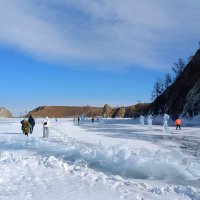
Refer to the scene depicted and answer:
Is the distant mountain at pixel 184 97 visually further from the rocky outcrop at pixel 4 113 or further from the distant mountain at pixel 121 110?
the rocky outcrop at pixel 4 113

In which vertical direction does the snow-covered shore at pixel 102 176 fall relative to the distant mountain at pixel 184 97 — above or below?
below

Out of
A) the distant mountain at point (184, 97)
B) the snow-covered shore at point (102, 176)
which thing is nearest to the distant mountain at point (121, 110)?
the distant mountain at point (184, 97)

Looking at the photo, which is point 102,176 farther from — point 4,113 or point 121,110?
point 4,113

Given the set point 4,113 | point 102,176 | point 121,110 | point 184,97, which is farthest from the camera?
point 4,113

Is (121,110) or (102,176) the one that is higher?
(121,110)

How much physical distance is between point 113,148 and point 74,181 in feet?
12.6

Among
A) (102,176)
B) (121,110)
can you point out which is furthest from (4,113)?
(102,176)

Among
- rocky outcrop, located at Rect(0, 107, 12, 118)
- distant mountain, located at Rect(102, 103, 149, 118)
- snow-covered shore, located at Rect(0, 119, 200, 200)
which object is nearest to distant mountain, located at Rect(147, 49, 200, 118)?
snow-covered shore, located at Rect(0, 119, 200, 200)

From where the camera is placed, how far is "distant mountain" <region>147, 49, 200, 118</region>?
63.4 m

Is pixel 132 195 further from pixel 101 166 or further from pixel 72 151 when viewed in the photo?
pixel 72 151

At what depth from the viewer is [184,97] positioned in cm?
6919

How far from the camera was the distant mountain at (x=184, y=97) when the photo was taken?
6341 cm

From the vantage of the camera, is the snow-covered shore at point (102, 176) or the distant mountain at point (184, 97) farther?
the distant mountain at point (184, 97)

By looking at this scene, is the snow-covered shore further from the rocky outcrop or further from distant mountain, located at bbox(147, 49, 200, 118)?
the rocky outcrop
